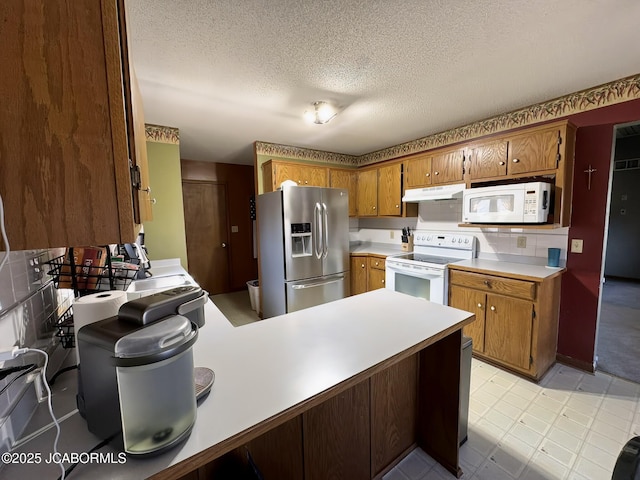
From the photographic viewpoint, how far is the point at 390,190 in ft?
11.9

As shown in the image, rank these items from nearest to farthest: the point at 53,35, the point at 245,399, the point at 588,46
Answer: the point at 53,35 < the point at 245,399 < the point at 588,46

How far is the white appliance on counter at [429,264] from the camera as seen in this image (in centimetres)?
268

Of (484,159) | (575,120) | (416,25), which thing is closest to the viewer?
(416,25)

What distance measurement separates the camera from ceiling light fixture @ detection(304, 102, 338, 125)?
232 centimetres

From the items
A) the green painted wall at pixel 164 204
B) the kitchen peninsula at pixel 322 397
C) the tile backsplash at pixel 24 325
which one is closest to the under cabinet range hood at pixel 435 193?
the kitchen peninsula at pixel 322 397

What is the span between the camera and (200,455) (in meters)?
0.59

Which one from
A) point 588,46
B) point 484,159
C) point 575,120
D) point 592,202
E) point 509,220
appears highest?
point 588,46

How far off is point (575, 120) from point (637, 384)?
2243 mm

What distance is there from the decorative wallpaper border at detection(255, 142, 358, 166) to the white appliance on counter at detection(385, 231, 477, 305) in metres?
1.70

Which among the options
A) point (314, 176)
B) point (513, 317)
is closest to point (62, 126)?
point (513, 317)

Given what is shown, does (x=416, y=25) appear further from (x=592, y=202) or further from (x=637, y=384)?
(x=637, y=384)

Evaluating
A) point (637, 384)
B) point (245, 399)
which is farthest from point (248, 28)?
point (637, 384)

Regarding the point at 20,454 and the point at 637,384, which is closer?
the point at 20,454

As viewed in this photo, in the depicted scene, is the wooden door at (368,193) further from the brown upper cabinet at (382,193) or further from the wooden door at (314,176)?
the wooden door at (314,176)
